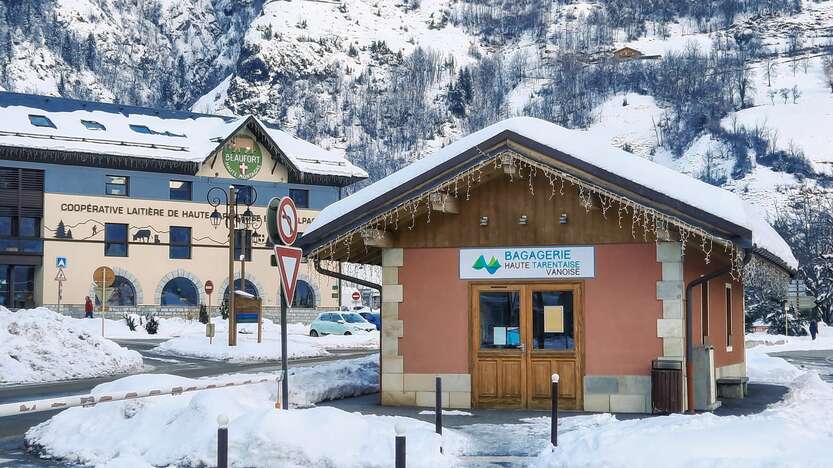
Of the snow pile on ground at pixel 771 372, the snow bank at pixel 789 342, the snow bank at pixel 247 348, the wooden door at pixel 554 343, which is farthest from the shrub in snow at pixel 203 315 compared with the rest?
the wooden door at pixel 554 343

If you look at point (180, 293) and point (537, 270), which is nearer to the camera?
point (537, 270)

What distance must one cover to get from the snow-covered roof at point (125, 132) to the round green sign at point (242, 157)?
0.91 metres

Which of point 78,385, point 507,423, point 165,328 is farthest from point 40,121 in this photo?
point 507,423

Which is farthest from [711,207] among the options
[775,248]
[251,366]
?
[251,366]

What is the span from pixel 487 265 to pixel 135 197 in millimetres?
39125

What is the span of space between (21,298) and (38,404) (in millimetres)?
42395

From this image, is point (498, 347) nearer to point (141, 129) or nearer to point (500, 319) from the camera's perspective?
point (500, 319)

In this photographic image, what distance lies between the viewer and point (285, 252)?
12.9 m

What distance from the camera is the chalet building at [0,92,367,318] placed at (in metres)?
51.2

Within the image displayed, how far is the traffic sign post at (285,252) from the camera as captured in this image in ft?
42.0

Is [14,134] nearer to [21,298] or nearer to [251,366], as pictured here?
[21,298]

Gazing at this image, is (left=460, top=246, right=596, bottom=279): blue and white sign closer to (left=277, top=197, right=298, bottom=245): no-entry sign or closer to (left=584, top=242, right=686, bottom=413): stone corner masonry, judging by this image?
(left=584, top=242, right=686, bottom=413): stone corner masonry

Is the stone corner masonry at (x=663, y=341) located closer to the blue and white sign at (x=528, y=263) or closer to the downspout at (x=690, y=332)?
the downspout at (x=690, y=332)

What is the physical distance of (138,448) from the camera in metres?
12.4
